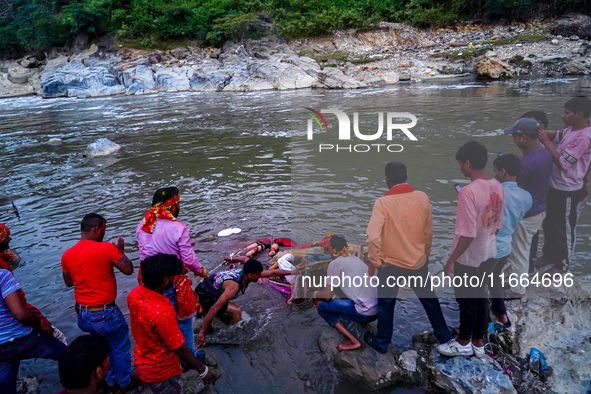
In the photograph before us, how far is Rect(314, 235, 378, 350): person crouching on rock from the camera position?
11.7 ft

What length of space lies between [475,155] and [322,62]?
29429 millimetres

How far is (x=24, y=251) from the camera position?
21.3 feet

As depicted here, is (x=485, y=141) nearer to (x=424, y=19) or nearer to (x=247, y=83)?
(x=247, y=83)

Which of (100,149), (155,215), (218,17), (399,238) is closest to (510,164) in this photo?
(399,238)

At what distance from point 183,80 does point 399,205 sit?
29714 millimetres

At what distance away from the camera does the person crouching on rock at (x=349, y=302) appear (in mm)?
3561

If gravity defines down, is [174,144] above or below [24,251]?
above

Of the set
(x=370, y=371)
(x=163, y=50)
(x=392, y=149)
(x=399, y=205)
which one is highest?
(x=163, y=50)

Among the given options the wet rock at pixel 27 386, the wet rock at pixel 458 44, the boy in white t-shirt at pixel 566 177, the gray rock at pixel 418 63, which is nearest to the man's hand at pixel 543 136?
the boy in white t-shirt at pixel 566 177

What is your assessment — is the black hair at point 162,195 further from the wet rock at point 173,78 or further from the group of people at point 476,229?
the wet rock at point 173,78

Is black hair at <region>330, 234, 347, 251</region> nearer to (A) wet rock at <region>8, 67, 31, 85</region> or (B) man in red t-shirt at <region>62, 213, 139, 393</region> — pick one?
(B) man in red t-shirt at <region>62, 213, 139, 393</region>

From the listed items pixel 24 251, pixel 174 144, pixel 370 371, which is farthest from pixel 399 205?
pixel 174 144

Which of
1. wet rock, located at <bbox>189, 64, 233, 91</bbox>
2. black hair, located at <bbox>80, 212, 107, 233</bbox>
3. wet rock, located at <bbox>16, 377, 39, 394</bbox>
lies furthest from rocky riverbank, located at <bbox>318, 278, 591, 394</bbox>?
wet rock, located at <bbox>189, 64, 233, 91</bbox>

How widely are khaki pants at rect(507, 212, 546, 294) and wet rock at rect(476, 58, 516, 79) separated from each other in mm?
23285
